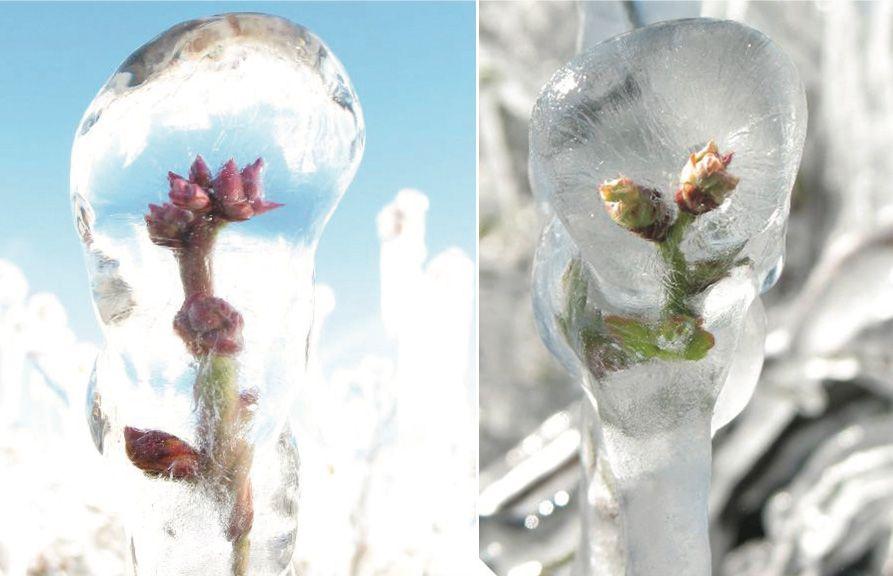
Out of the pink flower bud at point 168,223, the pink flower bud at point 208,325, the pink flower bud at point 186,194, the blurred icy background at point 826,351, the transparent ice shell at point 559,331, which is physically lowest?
the blurred icy background at point 826,351

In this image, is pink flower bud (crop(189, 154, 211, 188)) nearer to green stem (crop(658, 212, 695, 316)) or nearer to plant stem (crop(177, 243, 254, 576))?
plant stem (crop(177, 243, 254, 576))

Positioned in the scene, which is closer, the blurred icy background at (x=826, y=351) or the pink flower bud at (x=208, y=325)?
the pink flower bud at (x=208, y=325)

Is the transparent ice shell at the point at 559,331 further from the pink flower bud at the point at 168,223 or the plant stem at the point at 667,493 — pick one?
the pink flower bud at the point at 168,223

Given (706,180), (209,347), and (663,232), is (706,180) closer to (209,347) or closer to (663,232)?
(663,232)

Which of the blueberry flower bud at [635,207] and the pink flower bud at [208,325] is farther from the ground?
the blueberry flower bud at [635,207]

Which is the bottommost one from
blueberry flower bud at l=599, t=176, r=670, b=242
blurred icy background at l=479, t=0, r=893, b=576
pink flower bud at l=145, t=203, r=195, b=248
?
blurred icy background at l=479, t=0, r=893, b=576

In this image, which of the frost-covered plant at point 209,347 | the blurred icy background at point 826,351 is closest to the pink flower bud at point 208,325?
the frost-covered plant at point 209,347

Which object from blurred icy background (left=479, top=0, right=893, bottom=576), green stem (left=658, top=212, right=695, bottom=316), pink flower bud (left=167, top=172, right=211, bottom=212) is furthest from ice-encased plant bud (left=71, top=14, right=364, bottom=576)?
blurred icy background (left=479, top=0, right=893, bottom=576)

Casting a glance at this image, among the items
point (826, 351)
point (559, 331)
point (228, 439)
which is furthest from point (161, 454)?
point (826, 351)
